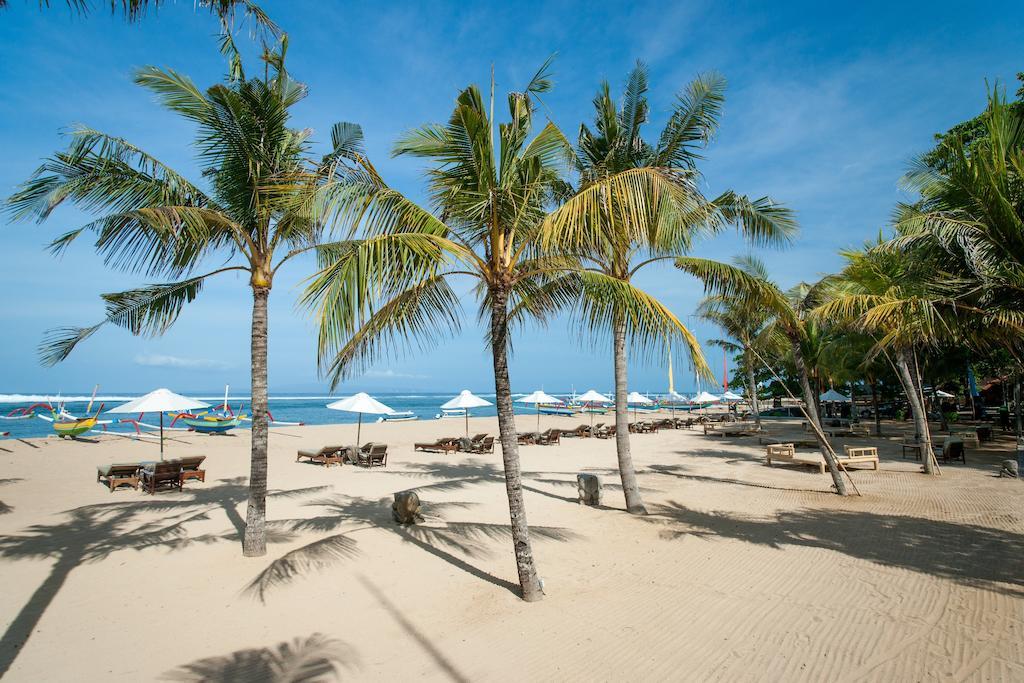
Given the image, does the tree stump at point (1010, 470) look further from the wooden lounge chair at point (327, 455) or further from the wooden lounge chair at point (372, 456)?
the wooden lounge chair at point (327, 455)

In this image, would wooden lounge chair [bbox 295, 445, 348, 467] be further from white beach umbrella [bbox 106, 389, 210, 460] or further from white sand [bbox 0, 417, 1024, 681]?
white sand [bbox 0, 417, 1024, 681]

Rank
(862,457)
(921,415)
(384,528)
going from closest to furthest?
1. (384,528)
2. (921,415)
3. (862,457)

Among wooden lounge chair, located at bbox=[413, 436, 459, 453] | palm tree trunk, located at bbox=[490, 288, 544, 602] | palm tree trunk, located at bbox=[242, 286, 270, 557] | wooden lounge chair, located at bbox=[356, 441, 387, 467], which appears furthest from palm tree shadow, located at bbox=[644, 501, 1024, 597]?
wooden lounge chair, located at bbox=[413, 436, 459, 453]

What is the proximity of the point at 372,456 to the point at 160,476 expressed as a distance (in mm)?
5610

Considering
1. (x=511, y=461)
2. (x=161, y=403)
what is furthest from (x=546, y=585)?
(x=161, y=403)

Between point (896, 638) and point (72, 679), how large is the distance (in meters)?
6.77

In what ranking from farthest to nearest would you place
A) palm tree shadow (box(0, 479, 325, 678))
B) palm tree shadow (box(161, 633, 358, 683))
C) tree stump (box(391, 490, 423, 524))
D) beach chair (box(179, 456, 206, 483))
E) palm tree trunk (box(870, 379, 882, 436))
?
1. palm tree trunk (box(870, 379, 882, 436))
2. beach chair (box(179, 456, 206, 483))
3. tree stump (box(391, 490, 423, 524))
4. palm tree shadow (box(0, 479, 325, 678))
5. palm tree shadow (box(161, 633, 358, 683))

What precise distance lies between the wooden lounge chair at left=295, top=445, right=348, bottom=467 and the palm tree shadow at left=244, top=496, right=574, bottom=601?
5864 millimetres

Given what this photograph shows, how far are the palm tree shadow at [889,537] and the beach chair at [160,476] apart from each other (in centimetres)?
1031

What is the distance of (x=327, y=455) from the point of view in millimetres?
15805

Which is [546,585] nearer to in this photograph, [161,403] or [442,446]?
[161,403]

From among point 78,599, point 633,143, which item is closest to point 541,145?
point 633,143

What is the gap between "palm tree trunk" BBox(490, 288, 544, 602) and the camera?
533 centimetres

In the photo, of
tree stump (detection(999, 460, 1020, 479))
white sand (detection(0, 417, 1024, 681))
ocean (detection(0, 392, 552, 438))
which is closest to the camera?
white sand (detection(0, 417, 1024, 681))
